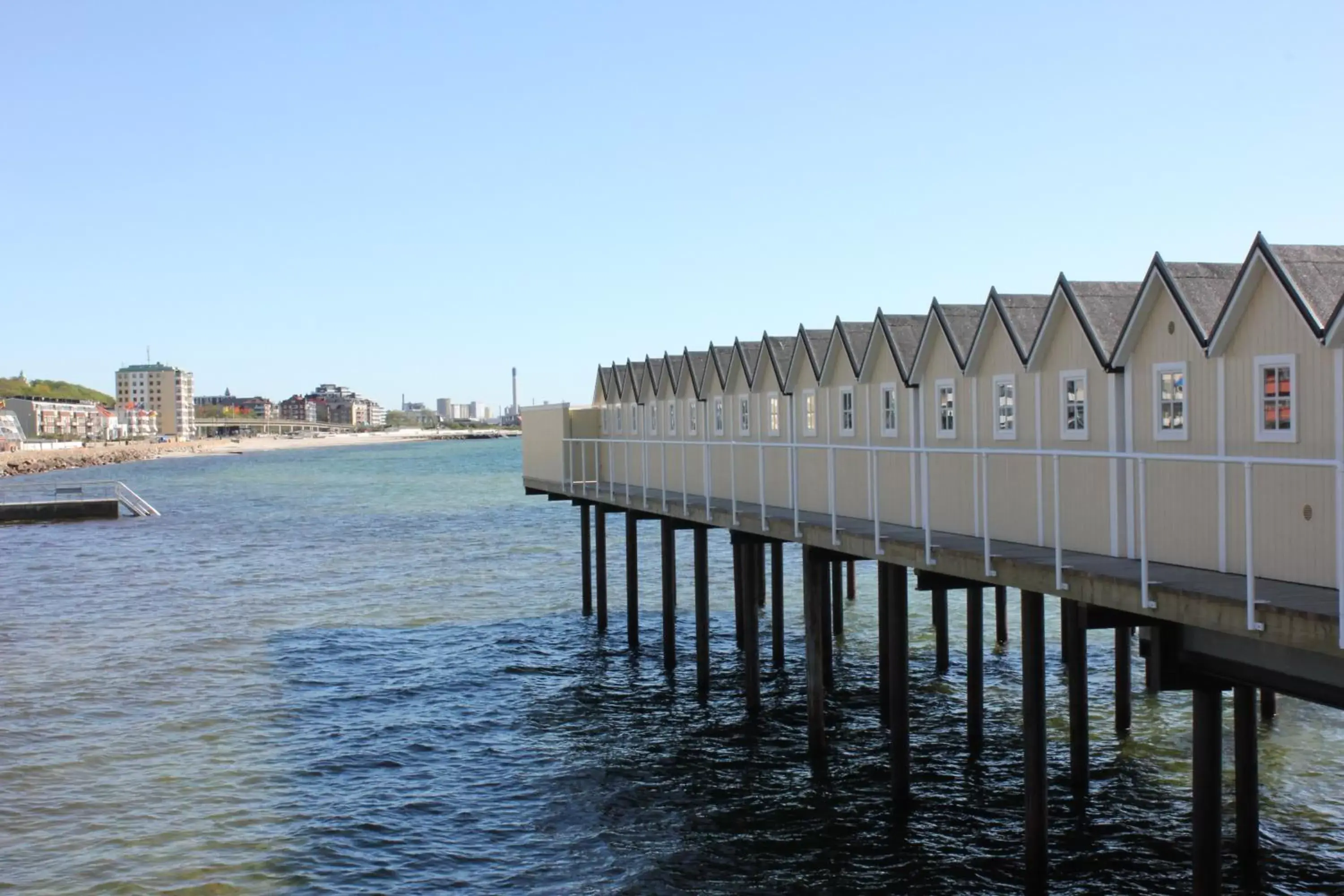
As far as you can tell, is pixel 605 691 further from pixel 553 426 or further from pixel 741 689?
pixel 553 426

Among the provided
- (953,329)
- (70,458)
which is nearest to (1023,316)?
(953,329)

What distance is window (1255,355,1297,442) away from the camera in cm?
1019

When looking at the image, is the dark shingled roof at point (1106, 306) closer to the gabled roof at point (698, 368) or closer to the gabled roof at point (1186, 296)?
the gabled roof at point (1186, 296)

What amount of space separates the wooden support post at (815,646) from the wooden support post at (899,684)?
1962 mm

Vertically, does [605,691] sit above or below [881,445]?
below

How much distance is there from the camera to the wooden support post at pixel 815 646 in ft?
56.9

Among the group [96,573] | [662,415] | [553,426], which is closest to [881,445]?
[662,415]

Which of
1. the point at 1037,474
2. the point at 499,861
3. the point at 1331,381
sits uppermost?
the point at 1331,381

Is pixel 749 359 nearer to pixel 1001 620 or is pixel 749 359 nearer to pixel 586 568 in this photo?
pixel 1001 620

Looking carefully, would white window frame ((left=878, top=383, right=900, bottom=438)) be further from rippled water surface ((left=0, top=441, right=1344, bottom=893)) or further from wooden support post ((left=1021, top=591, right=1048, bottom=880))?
rippled water surface ((left=0, top=441, right=1344, bottom=893))

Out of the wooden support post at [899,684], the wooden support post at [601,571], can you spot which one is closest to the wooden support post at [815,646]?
the wooden support post at [899,684]

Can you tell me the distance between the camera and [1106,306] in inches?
526

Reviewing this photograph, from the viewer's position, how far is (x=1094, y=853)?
Result: 1390cm

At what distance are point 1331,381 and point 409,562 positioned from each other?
3750 cm
